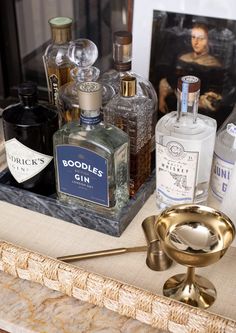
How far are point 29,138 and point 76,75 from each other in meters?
0.14

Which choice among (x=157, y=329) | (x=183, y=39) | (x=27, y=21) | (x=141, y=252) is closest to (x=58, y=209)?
Result: (x=141, y=252)

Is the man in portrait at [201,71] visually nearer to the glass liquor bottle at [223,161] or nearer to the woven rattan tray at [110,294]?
the glass liquor bottle at [223,161]

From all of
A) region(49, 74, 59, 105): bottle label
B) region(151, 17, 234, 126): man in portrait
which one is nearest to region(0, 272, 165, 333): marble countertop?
region(49, 74, 59, 105): bottle label

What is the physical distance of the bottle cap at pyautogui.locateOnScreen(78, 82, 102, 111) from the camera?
0.75 metres

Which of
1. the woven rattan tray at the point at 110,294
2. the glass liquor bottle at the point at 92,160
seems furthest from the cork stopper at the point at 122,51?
the woven rattan tray at the point at 110,294

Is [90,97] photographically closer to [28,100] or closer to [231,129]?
[28,100]

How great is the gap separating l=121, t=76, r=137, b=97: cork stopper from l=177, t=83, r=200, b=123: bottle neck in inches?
2.7

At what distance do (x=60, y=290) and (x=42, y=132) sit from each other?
0.25m

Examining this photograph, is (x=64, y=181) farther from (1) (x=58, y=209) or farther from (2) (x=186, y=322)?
(2) (x=186, y=322)

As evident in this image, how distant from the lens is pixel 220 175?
0.86 meters

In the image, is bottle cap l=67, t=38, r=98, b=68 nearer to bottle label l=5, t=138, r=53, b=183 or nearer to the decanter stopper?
the decanter stopper

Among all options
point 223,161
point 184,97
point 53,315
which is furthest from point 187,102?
point 53,315

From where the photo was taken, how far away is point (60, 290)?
0.74 m

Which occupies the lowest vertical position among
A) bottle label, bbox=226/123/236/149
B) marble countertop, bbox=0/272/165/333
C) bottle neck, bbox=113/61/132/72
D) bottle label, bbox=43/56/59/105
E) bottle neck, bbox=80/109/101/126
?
marble countertop, bbox=0/272/165/333
